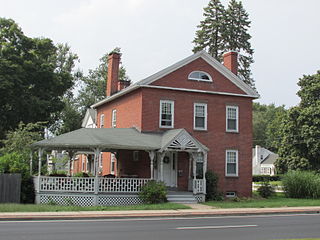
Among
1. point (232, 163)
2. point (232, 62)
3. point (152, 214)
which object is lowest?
point (152, 214)

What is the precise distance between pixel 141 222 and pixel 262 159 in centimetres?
7288

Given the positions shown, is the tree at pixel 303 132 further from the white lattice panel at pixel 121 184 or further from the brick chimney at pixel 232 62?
the white lattice panel at pixel 121 184

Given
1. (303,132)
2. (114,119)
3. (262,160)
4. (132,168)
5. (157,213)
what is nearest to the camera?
(157,213)

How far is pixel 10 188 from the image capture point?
21.5 metres

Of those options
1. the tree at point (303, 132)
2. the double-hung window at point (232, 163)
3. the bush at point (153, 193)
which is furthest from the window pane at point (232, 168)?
the tree at point (303, 132)

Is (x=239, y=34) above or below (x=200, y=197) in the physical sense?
above

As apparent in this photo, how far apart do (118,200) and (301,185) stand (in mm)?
12674

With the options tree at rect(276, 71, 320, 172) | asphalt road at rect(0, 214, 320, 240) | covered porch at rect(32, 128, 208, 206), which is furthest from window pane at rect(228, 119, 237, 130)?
tree at rect(276, 71, 320, 172)

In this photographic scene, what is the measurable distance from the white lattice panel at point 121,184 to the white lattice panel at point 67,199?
34.6 inches

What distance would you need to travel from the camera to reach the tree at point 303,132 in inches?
1658

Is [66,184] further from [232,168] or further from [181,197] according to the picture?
[232,168]

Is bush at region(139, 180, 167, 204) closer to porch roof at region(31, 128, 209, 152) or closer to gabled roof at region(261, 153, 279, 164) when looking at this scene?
porch roof at region(31, 128, 209, 152)

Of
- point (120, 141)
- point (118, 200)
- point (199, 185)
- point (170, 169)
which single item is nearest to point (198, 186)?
point (199, 185)

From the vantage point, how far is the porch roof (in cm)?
2283
